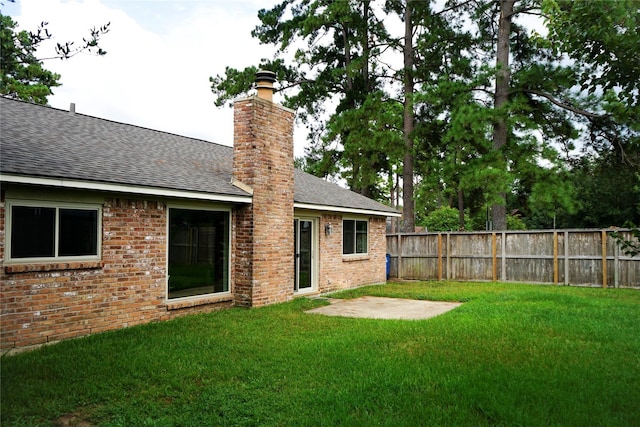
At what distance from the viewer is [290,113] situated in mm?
10914

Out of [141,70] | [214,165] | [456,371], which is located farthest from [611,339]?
[141,70]

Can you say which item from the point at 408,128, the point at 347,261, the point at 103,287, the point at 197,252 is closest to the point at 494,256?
the point at 347,261

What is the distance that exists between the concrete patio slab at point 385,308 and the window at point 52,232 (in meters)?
4.42

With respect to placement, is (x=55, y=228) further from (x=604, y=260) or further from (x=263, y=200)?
(x=604, y=260)

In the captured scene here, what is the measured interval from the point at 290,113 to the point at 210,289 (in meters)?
4.38

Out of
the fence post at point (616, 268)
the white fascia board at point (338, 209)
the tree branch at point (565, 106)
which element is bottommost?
the fence post at point (616, 268)

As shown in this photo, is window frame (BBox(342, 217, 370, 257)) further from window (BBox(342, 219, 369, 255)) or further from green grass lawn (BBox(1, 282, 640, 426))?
green grass lawn (BBox(1, 282, 640, 426))

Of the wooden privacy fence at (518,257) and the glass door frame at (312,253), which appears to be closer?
the glass door frame at (312,253)

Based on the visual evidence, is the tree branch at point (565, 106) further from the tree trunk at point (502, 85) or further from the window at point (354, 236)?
the window at point (354, 236)

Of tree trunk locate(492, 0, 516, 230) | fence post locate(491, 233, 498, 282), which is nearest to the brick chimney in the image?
fence post locate(491, 233, 498, 282)

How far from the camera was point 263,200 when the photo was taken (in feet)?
32.7

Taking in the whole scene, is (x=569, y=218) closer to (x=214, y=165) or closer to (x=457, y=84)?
(x=457, y=84)

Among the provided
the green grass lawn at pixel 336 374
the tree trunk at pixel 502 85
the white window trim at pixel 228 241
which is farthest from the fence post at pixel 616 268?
the white window trim at pixel 228 241

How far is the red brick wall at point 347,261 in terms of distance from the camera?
12.6 m
